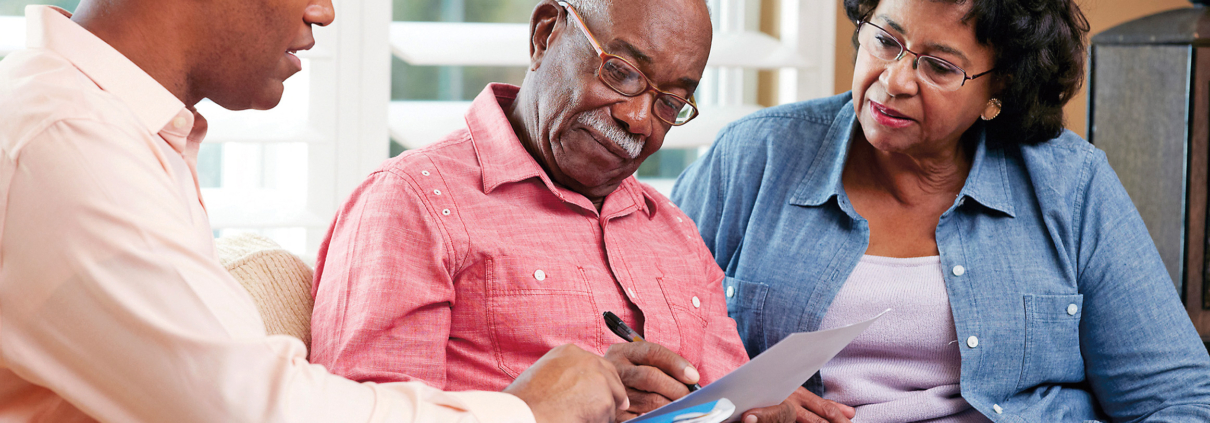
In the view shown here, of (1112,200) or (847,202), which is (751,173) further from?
(1112,200)

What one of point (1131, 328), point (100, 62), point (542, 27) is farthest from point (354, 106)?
point (1131, 328)

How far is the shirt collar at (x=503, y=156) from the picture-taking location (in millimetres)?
1319

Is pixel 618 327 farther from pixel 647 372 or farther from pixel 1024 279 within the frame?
pixel 1024 279

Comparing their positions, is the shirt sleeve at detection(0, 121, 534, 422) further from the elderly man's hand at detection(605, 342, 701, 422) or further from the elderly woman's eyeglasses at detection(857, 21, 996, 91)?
the elderly woman's eyeglasses at detection(857, 21, 996, 91)

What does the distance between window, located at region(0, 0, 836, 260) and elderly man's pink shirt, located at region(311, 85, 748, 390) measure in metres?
0.54

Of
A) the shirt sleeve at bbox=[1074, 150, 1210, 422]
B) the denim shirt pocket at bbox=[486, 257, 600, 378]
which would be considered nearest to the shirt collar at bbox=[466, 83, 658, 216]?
the denim shirt pocket at bbox=[486, 257, 600, 378]

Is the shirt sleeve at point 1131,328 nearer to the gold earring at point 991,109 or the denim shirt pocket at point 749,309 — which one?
the gold earring at point 991,109

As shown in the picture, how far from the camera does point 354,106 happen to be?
1929 millimetres

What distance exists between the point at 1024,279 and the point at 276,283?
1231 millimetres

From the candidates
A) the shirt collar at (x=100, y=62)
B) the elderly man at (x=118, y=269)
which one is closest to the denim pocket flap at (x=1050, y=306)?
the elderly man at (x=118, y=269)

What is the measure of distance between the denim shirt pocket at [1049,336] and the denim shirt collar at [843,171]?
0.56 feet

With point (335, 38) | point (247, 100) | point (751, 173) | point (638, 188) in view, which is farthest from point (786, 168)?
point (247, 100)

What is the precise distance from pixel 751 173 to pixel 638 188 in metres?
0.36

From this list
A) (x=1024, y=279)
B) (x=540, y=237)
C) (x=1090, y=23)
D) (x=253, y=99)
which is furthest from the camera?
(x=1090, y=23)
